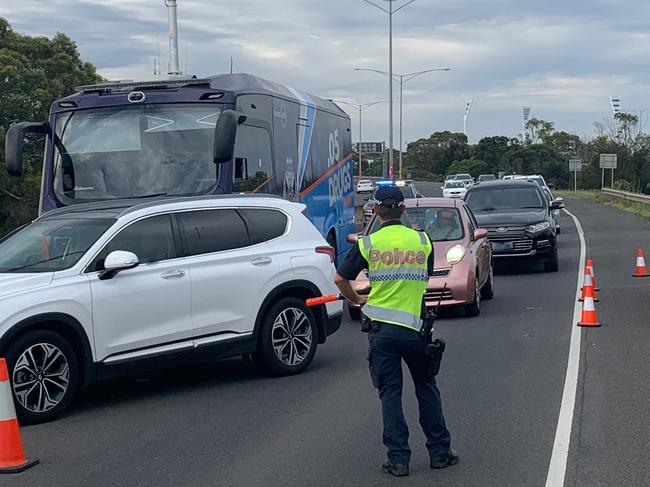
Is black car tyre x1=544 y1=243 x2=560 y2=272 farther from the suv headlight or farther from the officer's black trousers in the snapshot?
the officer's black trousers

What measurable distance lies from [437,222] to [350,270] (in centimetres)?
852

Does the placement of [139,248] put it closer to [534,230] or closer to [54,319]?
[54,319]

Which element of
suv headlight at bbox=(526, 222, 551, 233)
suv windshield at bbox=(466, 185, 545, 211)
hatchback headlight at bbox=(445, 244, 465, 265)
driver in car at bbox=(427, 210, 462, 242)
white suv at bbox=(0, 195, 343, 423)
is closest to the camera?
white suv at bbox=(0, 195, 343, 423)

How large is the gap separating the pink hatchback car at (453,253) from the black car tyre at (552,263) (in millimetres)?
3959

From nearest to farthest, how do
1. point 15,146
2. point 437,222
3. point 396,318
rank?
1. point 396,318
2. point 15,146
3. point 437,222

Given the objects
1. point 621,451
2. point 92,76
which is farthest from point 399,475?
point 92,76

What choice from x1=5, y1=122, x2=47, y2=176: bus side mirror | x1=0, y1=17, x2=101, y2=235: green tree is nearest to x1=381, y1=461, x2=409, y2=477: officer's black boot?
x1=5, y1=122, x2=47, y2=176: bus side mirror

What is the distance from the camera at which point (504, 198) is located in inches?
821

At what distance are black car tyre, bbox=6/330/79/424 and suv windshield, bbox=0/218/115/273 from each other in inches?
27.0

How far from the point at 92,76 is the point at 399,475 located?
40.7 meters

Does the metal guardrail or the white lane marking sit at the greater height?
the white lane marking

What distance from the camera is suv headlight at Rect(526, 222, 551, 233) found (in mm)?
18891

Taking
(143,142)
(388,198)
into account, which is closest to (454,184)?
(143,142)

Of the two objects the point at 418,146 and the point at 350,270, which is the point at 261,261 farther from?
the point at 418,146
